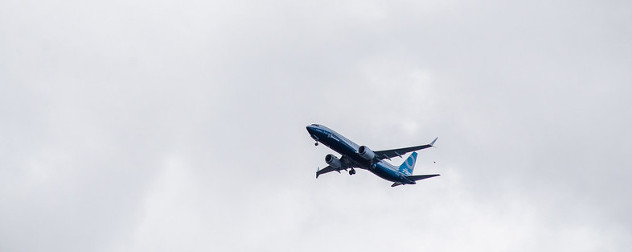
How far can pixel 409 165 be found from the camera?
417ft

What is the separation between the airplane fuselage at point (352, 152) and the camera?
102 meters

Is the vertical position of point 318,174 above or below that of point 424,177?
above

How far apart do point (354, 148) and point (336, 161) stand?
8.52 m

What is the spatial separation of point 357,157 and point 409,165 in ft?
73.2

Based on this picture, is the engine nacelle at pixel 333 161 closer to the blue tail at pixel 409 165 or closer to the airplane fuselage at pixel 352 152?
the airplane fuselage at pixel 352 152

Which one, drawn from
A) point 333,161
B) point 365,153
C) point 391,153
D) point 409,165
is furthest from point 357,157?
point 409,165

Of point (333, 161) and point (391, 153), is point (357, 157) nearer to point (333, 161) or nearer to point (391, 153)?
point (391, 153)

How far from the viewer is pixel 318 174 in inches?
4803

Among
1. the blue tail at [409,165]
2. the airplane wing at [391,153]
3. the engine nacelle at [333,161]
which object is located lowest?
the airplane wing at [391,153]

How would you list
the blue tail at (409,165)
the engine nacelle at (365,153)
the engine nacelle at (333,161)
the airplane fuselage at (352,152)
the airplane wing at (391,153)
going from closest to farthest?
the airplane fuselage at (352,152) < the airplane wing at (391,153) < the engine nacelle at (365,153) < the engine nacelle at (333,161) < the blue tail at (409,165)

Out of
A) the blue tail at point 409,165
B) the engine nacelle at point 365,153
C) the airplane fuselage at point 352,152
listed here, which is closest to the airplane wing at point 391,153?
the airplane fuselage at point 352,152

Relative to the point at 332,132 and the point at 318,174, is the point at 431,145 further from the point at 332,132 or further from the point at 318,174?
the point at 318,174

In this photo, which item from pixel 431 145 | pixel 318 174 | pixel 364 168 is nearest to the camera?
pixel 431 145

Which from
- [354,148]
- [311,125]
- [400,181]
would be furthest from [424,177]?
[311,125]
